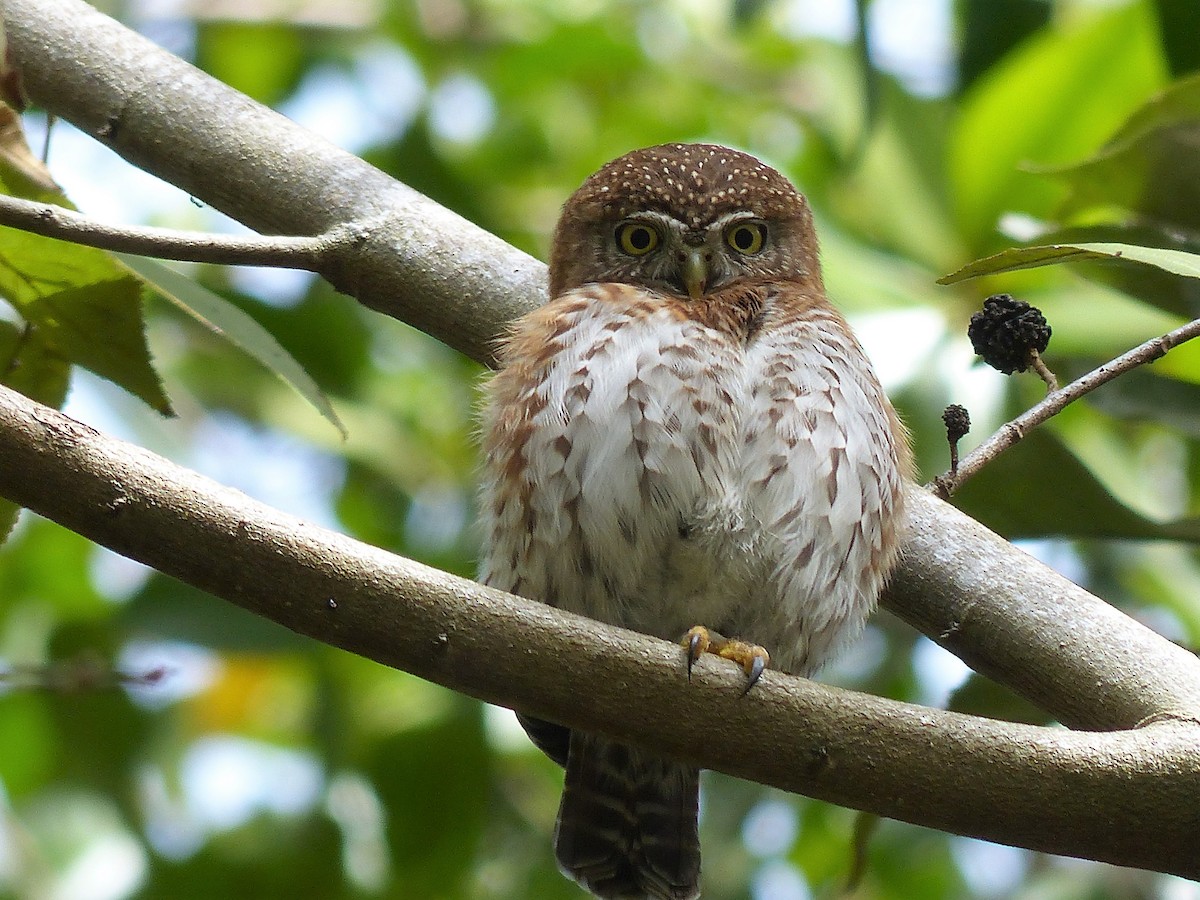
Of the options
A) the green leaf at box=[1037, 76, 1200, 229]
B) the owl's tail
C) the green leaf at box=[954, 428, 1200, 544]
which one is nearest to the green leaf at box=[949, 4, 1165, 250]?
the green leaf at box=[1037, 76, 1200, 229]

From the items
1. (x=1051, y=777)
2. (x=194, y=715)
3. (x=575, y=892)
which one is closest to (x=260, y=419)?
(x=194, y=715)

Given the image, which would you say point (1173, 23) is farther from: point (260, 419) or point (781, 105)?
point (260, 419)

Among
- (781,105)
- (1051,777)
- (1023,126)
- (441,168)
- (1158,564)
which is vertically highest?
(781,105)

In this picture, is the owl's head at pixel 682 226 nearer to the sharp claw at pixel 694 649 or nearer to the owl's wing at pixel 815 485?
the owl's wing at pixel 815 485

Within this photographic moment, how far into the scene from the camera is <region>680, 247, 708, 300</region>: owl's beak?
333cm

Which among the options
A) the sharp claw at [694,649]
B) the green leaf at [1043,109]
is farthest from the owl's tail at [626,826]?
the green leaf at [1043,109]

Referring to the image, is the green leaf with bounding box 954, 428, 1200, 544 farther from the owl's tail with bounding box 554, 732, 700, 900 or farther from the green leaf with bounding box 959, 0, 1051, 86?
the green leaf with bounding box 959, 0, 1051, 86

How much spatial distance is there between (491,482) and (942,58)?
382 centimetres

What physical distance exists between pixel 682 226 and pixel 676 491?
0.88 metres

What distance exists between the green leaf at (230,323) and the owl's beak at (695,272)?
1016mm

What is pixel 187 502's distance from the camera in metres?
2.03

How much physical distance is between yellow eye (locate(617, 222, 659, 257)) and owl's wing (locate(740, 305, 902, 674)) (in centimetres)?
54

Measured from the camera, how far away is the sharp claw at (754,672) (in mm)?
2178

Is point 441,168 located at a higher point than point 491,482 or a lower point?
higher
